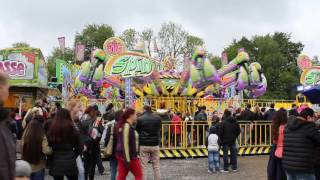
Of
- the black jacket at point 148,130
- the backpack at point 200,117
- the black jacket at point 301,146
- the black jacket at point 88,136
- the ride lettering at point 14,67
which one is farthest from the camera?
the ride lettering at point 14,67

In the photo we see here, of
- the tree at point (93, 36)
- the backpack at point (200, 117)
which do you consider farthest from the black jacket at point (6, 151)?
the tree at point (93, 36)

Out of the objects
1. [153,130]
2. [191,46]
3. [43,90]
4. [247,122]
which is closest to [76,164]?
[153,130]

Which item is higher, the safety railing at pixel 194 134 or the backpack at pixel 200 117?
the backpack at pixel 200 117

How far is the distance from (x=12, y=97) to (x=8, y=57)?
1673mm

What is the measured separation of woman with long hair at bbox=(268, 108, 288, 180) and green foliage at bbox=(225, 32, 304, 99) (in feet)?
158

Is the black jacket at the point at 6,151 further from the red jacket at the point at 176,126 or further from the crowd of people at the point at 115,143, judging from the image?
the red jacket at the point at 176,126

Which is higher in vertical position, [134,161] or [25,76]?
[25,76]

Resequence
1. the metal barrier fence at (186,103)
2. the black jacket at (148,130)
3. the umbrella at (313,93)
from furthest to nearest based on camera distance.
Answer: the metal barrier fence at (186,103) < the black jacket at (148,130) < the umbrella at (313,93)

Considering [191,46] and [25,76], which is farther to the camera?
[191,46]

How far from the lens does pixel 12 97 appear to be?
1928cm

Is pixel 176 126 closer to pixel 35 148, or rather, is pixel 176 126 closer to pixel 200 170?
pixel 200 170

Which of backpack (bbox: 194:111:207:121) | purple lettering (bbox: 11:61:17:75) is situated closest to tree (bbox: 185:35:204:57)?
purple lettering (bbox: 11:61:17:75)

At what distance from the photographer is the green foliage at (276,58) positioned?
57281 millimetres

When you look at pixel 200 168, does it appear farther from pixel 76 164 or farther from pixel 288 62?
pixel 288 62
